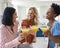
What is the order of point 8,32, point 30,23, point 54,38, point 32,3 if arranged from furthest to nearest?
point 32,3
point 30,23
point 8,32
point 54,38

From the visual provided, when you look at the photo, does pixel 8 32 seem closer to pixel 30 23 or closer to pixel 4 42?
pixel 4 42

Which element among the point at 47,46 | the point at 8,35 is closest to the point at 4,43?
the point at 8,35

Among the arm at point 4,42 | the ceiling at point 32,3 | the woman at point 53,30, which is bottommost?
the arm at point 4,42

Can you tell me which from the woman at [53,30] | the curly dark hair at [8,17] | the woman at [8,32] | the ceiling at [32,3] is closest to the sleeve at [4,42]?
the woman at [8,32]

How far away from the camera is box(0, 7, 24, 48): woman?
1384 mm

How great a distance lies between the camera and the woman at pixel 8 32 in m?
1.38

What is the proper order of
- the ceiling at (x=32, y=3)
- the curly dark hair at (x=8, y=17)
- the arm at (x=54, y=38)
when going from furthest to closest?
1. the ceiling at (x=32, y=3)
2. the curly dark hair at (x=8, y=17)
3. the arm at (x=54, y=38)

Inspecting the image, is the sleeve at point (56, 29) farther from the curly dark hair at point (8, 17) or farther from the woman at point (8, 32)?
the curly dark hair at point (8, 17)

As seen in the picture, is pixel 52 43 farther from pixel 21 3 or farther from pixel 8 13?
pixel 21 3

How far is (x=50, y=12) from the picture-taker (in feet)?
4.83

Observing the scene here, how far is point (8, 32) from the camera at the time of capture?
1456 millimetres

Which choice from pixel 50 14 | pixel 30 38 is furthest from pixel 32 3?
pixel 30 38

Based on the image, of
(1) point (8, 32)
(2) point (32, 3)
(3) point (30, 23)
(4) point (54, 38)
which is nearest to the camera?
(4) point (54, 38)

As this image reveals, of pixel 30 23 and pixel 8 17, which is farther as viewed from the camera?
pixel 30 23
